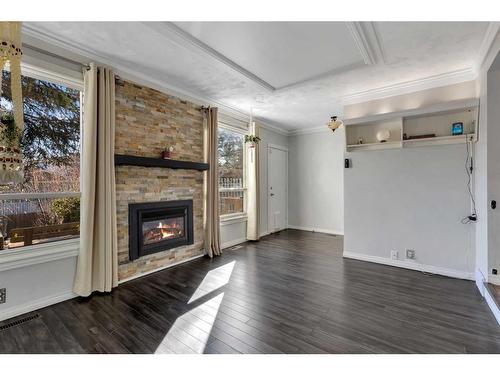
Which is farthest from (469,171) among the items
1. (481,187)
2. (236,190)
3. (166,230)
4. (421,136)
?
(166,230)

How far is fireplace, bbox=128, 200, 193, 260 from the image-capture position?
329 cm

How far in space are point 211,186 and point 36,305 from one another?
104 inches

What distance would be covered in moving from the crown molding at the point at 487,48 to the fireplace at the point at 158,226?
13.5 feet

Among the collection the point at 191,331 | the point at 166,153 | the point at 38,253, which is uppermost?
the point at 166,153

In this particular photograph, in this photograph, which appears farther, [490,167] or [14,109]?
[490,167]

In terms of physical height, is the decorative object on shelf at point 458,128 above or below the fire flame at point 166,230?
above

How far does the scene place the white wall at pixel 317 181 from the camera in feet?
20.3

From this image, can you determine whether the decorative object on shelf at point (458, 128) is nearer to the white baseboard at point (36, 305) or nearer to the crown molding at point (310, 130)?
the crown molding at point (310, 130)

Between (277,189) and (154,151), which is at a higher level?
(154,151)

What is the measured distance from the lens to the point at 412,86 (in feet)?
11.9

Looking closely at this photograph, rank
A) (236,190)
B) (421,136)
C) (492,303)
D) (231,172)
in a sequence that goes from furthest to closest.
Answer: (236,190) → (231,172) → (421,136) → (492,303)

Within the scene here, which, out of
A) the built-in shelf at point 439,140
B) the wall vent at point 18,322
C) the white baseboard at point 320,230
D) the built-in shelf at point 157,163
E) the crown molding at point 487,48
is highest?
the crown molding at point 487,48

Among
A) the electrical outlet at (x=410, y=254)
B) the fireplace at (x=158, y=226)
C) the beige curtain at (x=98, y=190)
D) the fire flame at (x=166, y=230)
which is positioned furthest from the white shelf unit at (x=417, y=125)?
the beige curtain at (x=98, y=190)

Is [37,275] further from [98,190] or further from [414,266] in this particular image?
[414,266]
